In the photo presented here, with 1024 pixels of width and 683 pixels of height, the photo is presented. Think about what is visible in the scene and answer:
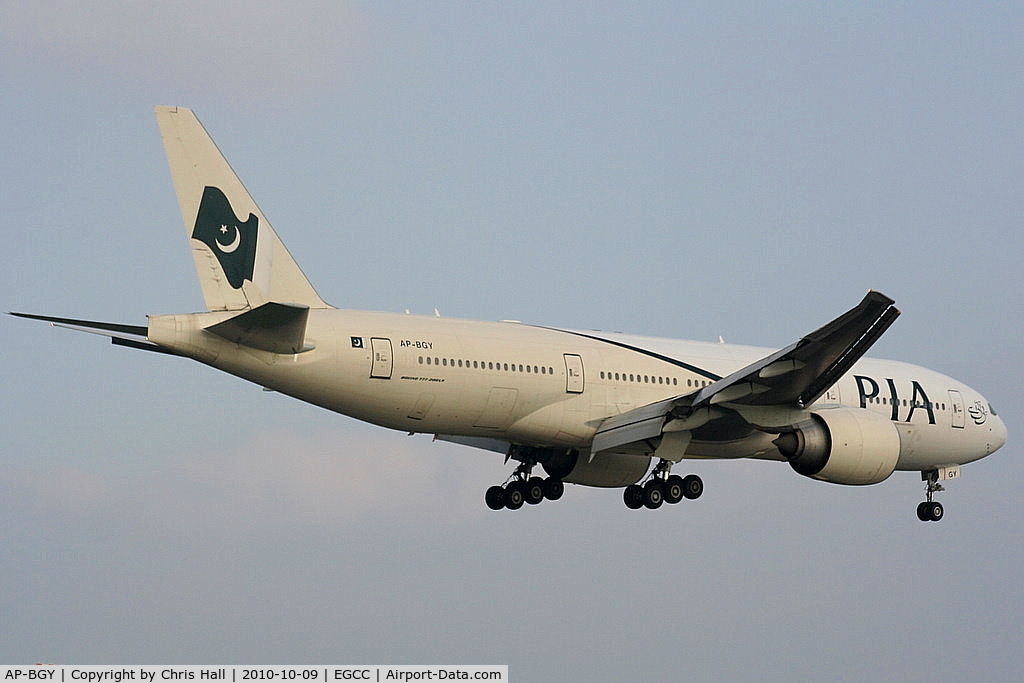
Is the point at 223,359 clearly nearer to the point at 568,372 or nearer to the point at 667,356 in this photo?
the point at 568,372

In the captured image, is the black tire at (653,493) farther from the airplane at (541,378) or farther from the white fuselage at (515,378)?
the white fuselage at (515,378)

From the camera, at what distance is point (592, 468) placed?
36719 mm

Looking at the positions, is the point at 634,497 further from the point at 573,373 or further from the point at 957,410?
the point at 957,410

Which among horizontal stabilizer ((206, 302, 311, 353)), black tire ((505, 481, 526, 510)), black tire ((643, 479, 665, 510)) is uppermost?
horizontal stabilizer ((206, 302, 311, 353))

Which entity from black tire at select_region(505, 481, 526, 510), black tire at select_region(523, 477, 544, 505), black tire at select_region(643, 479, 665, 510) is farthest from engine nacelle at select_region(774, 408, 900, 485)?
black tire at select_region(505, 481, 526, 510)

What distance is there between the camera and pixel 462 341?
1249 inches

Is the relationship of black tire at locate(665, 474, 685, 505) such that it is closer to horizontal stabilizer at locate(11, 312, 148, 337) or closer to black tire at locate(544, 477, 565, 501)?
black tire at locate(544, 477, 565, 501)

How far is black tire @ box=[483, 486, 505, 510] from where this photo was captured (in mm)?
36406

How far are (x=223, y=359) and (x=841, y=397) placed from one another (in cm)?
1462

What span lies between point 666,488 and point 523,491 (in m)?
3.67

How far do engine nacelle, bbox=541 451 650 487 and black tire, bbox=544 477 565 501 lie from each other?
0.41ft

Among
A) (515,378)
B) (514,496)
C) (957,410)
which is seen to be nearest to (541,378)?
(515,378)

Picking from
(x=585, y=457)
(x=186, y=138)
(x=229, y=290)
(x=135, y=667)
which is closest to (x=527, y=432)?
(x=585, y=457)

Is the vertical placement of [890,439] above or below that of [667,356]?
below
